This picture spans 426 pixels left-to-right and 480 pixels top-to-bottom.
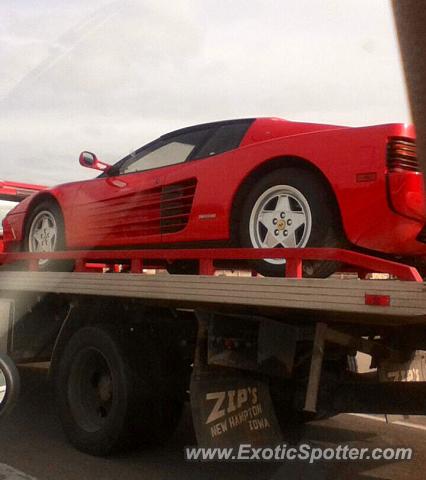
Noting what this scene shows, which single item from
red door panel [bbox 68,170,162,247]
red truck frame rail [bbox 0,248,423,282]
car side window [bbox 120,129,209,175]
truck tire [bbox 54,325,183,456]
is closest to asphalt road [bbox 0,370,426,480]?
truck tire [bbox 54,325,183,456]

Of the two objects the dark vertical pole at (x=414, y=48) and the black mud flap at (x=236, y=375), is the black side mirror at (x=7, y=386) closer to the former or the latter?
the black mud flap at (x=236, y=375)

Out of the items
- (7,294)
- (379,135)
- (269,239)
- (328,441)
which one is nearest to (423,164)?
(379,135)

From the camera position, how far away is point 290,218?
3383 millimetres

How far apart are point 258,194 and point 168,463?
1830 mm

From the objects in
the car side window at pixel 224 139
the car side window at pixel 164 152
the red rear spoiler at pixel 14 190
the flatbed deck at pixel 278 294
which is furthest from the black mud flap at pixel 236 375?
the red rear spoiler at pixel 14 190

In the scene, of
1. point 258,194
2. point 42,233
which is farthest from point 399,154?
point 42,233

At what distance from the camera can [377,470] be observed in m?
3.80

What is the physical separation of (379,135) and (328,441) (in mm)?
2554

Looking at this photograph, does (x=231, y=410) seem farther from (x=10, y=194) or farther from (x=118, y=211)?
(x=10, y=194)

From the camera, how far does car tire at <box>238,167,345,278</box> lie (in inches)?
127

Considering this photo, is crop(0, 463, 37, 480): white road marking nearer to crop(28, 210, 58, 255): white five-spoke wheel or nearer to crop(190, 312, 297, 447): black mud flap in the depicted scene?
crop(190, 312, 297, 447): black mud flap

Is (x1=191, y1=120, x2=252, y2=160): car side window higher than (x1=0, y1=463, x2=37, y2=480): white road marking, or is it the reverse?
(x1=191, y1=120, x2=252, y2=160): car side window

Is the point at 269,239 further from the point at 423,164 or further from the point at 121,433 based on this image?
the point at 423,164

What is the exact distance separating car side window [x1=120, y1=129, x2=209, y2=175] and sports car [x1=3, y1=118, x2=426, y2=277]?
0.4 inches
